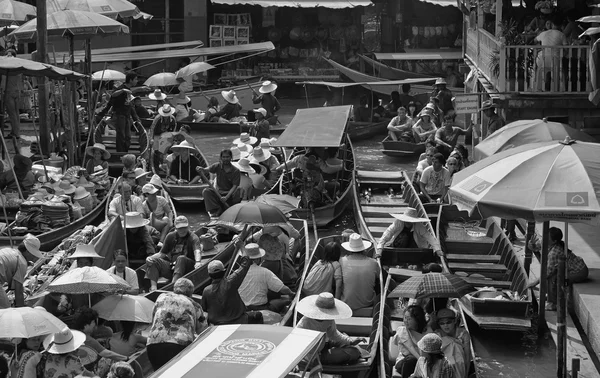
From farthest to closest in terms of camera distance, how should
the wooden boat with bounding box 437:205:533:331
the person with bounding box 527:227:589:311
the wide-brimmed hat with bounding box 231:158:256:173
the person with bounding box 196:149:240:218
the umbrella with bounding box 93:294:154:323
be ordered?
1. the wide-brimmed hat with bounding box 231:158:256:173
2. the person with bounding box 196:149:240:218
3. the person with bounding box 527:227:589:311
4. the wooden boat with bounding box 437:205:533:331
5. the umbrella with bounding box 93:294:154:323

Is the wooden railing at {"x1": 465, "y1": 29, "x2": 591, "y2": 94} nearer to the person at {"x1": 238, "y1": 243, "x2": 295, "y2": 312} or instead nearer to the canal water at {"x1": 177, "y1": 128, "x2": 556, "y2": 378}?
the canal water at {"x1": 177, "y1": 128, "x2": 556, "y2": 378}

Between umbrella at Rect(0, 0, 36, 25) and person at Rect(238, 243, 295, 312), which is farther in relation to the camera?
umbrella at Rect(0, 0, 36, 25)

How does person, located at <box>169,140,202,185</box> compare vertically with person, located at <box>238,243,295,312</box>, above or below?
above

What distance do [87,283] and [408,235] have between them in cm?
523

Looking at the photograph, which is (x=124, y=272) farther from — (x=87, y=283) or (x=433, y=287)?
(x=433, y=287)

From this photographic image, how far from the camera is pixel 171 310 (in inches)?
418

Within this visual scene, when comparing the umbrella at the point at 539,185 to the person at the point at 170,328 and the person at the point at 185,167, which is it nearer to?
the person at the point at 170,328

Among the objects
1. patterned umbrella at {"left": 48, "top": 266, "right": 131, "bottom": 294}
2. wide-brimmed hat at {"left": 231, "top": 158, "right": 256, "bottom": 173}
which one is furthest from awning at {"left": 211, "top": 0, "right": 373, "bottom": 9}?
patterned umbrella at {"left": 48, "top": 266, "right": 131, "bottom": 294}

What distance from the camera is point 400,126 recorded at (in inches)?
1003

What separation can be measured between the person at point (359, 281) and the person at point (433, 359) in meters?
3.56

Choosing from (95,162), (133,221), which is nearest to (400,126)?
(95,162)

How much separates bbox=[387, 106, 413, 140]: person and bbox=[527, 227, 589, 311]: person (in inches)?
452

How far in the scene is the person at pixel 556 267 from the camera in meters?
13.5

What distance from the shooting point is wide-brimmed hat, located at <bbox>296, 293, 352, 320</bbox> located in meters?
10.7
